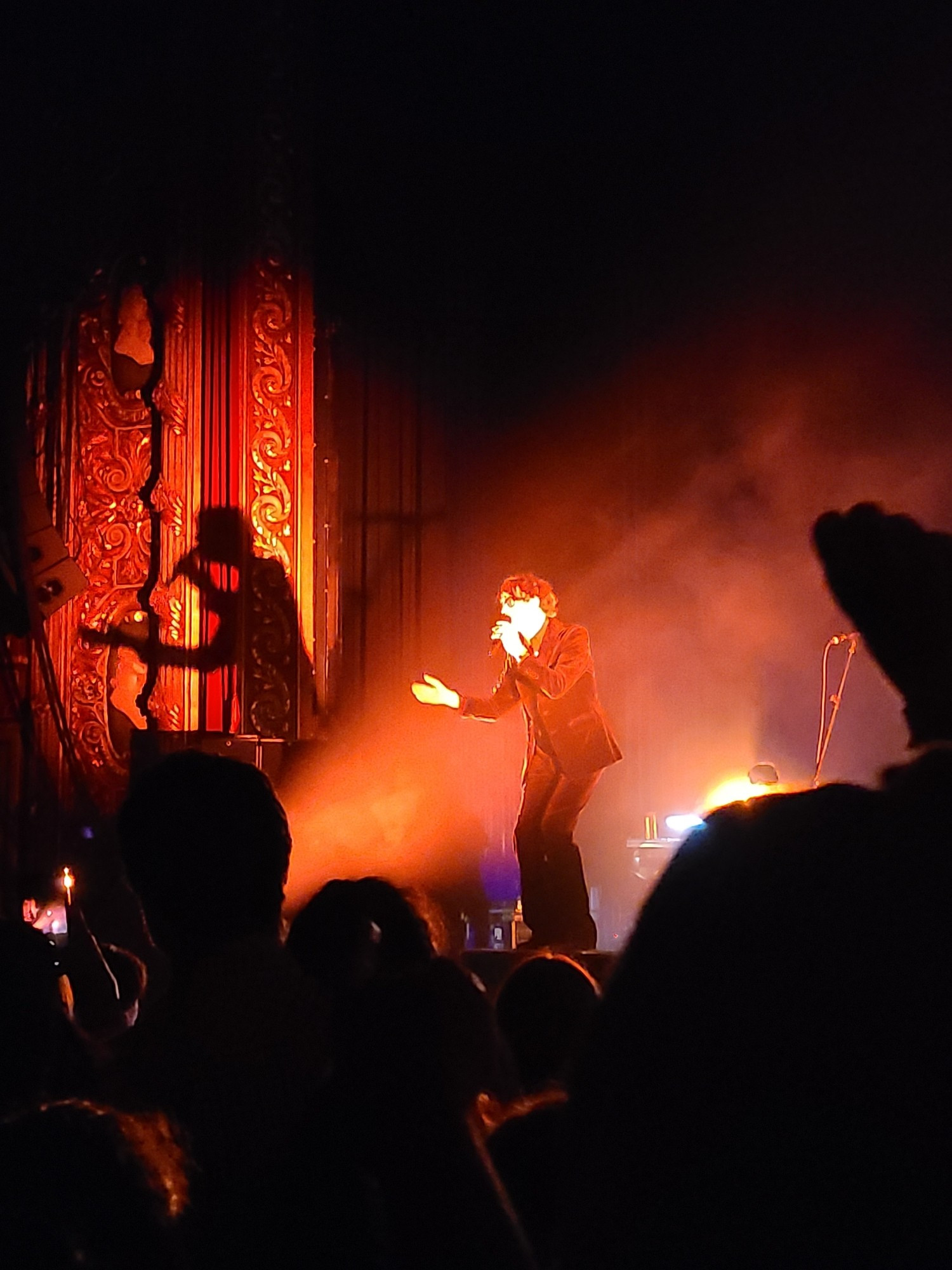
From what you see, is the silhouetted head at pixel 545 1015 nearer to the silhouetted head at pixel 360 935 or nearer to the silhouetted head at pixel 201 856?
the silhouetted head at pixel 360 935

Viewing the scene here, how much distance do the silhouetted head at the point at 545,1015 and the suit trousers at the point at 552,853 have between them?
14.3 feet

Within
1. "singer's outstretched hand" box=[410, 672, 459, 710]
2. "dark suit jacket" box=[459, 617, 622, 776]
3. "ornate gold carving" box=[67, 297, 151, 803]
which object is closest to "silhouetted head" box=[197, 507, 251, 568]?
"ornate gold carving" box=[67, 297, 151, 803]

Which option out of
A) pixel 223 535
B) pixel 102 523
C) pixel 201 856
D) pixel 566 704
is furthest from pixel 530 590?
pixel 201 856

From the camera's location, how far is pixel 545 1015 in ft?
7.75

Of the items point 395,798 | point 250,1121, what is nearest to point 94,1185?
point 250,1121

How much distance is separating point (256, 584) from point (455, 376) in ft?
8.07

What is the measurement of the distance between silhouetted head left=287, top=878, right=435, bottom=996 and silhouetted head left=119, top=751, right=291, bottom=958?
23.0 inches

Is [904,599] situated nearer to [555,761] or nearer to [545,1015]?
[545,1015]

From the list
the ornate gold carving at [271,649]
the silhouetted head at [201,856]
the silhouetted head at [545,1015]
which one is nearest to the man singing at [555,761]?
the ornate gold carving at [271,649]

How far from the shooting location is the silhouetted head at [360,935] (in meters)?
2.29

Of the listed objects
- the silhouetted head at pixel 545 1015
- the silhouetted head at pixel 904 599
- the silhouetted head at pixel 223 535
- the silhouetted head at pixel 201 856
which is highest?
the silhouetted head at pixel 223 535

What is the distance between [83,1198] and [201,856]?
0.63 m

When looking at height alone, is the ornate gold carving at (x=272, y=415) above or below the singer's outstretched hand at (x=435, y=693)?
above

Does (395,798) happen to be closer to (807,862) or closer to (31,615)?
(31,615)
